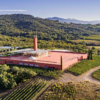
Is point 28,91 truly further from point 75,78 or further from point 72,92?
point 75,78

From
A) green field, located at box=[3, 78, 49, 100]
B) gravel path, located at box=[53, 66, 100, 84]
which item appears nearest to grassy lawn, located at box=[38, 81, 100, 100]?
green field, located at box=[3, 78, 49, 100]

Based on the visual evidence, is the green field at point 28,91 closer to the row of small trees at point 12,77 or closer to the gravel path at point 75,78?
the row of small trees at point 12,77

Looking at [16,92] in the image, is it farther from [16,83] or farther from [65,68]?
[65,68]

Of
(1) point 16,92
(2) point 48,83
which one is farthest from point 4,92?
(2) point 48,83

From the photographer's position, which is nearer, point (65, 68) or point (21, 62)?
point (65, 68)

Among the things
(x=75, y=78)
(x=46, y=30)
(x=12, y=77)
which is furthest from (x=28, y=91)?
(x=46, y=30)

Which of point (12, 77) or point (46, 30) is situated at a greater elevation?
point (46, 30)

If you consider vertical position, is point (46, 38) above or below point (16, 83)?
above
